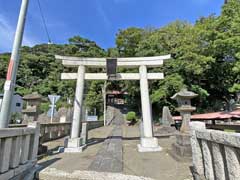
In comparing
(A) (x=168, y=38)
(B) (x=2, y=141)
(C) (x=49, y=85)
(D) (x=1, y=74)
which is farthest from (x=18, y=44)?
(D) (x=1, y=74)

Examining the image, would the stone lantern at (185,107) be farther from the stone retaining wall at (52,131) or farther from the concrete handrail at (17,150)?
the stone retaining wall at (52,131)

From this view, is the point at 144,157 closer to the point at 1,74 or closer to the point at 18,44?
the point at 18,44

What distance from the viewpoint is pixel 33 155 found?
150 inches

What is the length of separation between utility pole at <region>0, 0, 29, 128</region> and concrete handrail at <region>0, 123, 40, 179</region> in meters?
0.50

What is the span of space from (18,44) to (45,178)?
3.01 metres

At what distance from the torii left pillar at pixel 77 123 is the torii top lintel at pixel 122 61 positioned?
30cm

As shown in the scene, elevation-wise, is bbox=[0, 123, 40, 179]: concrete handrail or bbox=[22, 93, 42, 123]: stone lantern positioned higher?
bbox=[22, 93, 42, 123]: stone lantern

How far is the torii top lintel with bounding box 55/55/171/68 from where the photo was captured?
7.18m

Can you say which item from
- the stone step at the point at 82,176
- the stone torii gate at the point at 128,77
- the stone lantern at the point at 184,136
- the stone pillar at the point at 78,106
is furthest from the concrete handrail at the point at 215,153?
the stone pillar at the point at 78,106

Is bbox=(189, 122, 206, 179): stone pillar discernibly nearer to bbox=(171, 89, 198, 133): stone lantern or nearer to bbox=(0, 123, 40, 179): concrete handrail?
bbox=(0, 123, 40, 179): concrete handrail

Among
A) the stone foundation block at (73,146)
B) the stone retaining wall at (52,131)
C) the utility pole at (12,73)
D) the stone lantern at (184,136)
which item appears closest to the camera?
the utility pole at (12,73)

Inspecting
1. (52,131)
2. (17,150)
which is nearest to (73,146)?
(17,150)

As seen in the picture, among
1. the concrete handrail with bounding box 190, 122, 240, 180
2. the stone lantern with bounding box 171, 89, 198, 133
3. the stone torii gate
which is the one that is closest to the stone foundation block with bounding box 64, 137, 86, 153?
the stone torii gate

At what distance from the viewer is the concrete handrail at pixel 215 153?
191 cm
